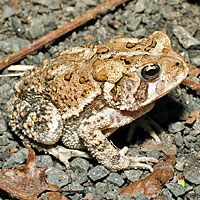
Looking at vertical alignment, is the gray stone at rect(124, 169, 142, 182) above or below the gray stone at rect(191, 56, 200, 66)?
below

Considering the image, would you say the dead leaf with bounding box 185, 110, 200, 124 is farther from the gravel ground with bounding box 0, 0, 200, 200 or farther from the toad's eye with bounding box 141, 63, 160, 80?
the toad's eye with bounding box 141, 63, 160, 80

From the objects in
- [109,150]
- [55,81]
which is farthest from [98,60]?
[109,150]

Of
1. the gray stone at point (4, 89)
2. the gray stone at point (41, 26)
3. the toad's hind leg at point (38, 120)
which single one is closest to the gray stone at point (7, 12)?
the gray stone at point (41, 26)

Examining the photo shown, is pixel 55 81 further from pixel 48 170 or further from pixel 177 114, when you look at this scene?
pixel 177 114

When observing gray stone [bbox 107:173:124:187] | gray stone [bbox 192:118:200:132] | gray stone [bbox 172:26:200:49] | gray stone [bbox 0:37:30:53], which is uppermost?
gray stone [bbox 172:26:200:49]

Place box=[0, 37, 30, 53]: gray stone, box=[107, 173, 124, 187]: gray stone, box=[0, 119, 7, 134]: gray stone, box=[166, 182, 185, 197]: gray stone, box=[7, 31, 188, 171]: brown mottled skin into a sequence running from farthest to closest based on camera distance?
1. box=[0, 37, 30, 53]: gray stone
2. box=[0, 119, 7, 134]: gray stone
3. box=[107, 173, 124, 187]: gray stone
4. box=[166, 182, 185, 197]: gray stone
5. box=[7, 31, 188, 171]: brown mottled skin

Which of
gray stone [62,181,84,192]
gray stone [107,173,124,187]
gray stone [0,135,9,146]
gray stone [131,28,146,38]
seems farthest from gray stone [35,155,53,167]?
gray stone [131,28,146,38]
